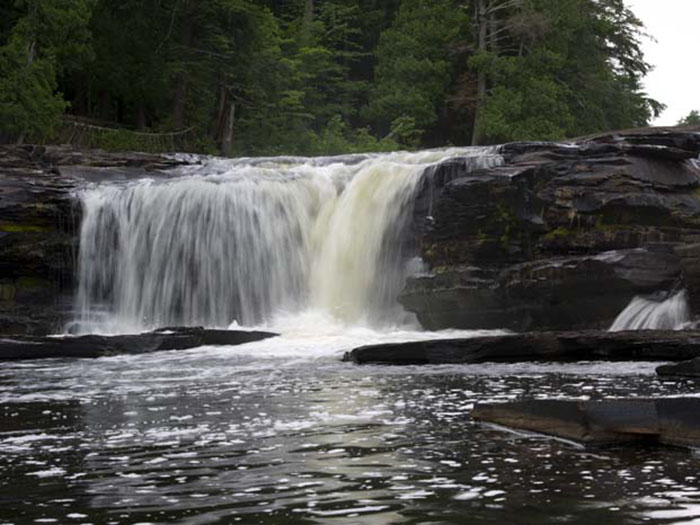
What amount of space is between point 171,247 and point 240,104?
75.2 feet

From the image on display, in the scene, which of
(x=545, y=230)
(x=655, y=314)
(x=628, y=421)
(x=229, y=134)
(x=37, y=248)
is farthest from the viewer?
(x=229, y=134)

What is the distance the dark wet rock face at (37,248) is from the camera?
78.2ft

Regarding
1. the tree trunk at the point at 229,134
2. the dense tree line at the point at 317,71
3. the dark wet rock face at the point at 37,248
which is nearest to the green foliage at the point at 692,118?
the dense tree line at the point at 317,71

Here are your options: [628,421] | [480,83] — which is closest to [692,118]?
[480,83]

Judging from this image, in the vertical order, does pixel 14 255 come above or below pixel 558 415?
above

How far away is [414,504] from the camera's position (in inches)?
200

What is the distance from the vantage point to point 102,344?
1764cm

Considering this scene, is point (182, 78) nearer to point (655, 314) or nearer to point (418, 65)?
point (418, 65)

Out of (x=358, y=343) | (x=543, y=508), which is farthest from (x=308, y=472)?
(x=358, y=343)

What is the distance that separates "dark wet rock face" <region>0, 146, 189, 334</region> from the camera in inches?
938

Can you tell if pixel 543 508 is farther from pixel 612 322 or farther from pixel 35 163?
pixel 35 163

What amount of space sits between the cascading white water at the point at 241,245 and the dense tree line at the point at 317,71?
33.4 ft

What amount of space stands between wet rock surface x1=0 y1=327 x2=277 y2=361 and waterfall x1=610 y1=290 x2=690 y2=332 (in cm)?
700

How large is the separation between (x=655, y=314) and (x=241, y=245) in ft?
35.5
